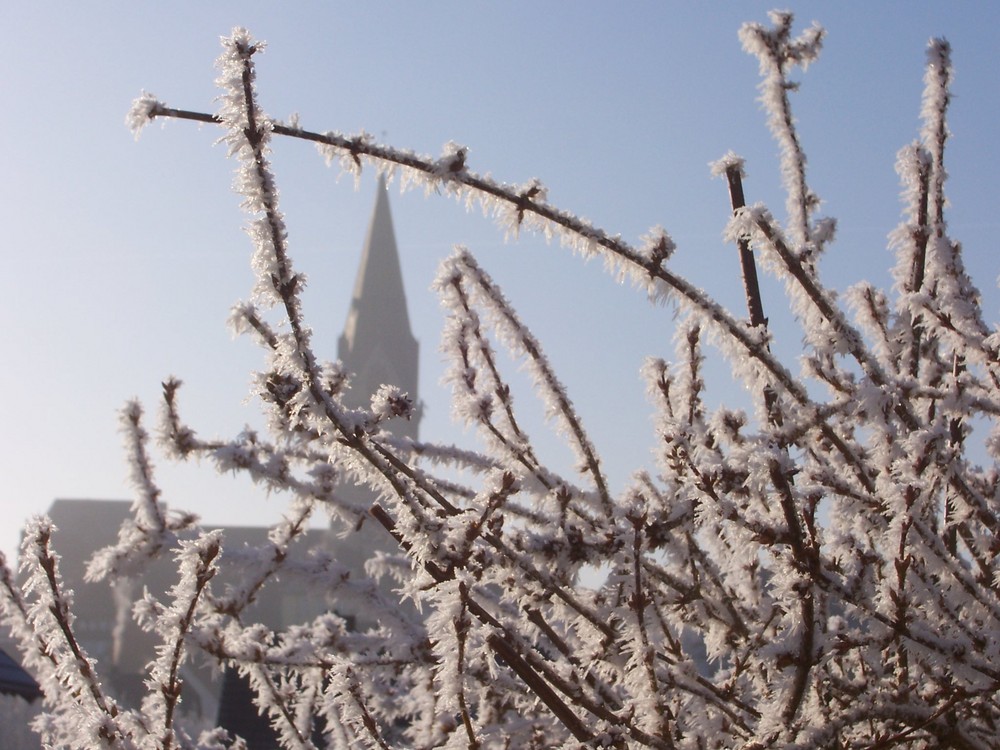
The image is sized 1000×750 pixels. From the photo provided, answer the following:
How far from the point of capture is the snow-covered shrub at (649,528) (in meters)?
1.64

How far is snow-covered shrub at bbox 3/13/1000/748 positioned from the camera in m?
1.64

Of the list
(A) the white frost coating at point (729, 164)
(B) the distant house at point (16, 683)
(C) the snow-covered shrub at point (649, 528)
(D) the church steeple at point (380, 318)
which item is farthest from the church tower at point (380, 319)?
(A) the white frost coating at point (729, 164)

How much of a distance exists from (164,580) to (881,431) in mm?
41625

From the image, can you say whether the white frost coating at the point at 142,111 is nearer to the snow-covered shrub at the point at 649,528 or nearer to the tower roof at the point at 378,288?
the snow-covered shrub at the point at 649,528

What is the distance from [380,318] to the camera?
62.1 metres

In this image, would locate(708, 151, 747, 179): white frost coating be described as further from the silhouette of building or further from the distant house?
the silhouette of building

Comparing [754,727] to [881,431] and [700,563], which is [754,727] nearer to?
[700,563]

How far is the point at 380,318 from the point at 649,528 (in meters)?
61.0

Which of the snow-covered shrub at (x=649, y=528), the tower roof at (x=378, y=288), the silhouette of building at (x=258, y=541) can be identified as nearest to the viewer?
the snow-covered shrub at (x=649, y=528)

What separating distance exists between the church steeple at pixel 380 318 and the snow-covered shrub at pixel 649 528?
187 ft

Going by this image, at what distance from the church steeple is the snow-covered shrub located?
57085 mm

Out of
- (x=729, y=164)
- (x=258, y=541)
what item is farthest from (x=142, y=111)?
(x=258, y=541)

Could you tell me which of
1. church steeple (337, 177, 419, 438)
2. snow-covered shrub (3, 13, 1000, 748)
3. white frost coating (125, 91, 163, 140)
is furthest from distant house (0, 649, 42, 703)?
church steeple (337, 177, 419, 438)

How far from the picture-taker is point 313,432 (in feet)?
7.59
